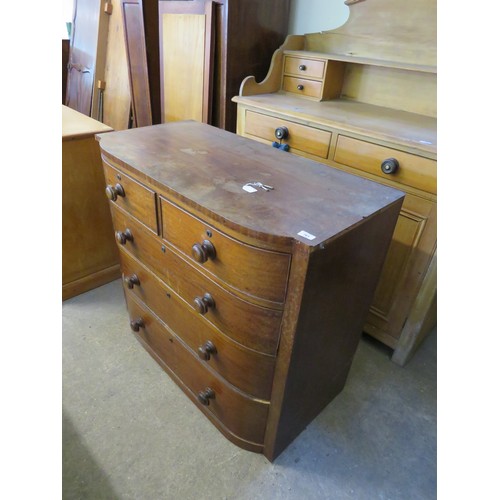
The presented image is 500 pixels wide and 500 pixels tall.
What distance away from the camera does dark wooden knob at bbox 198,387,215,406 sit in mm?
1222

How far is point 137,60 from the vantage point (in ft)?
7.24

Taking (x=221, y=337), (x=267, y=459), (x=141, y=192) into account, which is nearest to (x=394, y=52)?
(x=141, y=192)

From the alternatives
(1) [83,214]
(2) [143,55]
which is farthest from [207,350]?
(2) [143,55]

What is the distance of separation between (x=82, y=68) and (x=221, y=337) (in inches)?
118

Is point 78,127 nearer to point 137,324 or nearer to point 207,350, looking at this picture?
point 137,324

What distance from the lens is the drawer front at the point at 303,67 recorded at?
1.66 m

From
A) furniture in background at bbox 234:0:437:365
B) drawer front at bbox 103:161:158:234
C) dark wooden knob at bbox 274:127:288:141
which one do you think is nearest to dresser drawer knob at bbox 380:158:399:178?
furniture in background at bbox 234:0:437:365

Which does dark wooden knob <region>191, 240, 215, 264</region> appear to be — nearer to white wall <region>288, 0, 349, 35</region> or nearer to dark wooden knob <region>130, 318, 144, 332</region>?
dark wooden knob <region>130, 318, 144, 332</region>

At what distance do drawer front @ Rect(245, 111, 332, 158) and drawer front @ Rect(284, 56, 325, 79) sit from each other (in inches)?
13.0

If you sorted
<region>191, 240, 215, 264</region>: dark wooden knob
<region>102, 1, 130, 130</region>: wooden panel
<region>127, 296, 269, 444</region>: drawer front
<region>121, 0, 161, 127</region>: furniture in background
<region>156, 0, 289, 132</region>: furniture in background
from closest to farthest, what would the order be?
<region>191, 240, 215, 264</region>: dark wooden knob < <region>127, 296, 269, 444</region>: drawer front < <region>156, 0, 289, 132</region>: furniture in background < <region>121, 0, 161, 127</region>: furniture in background < <region>102, 1, 130, 130</region>: wooden panel

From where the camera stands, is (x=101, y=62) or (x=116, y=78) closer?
(x=116, y=78)

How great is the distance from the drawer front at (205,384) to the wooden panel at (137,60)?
4.62 feet

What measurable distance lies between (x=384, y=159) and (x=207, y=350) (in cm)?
94
